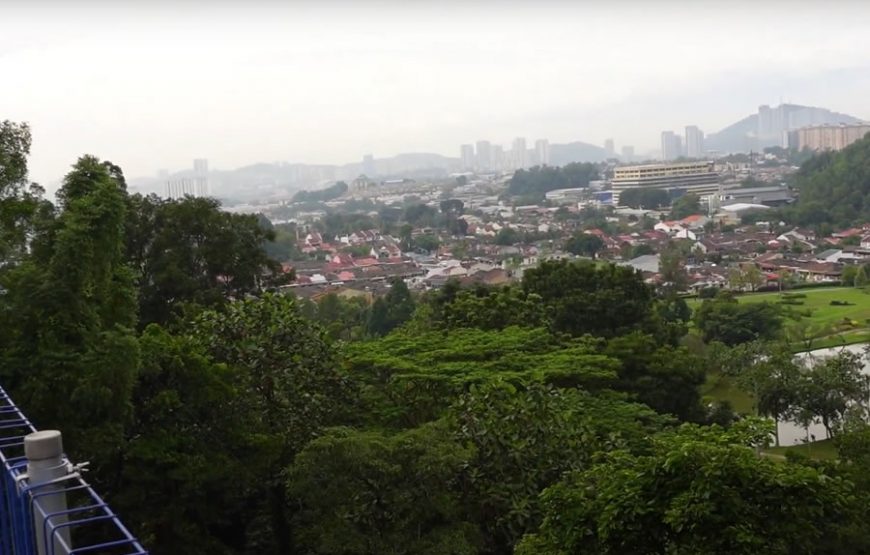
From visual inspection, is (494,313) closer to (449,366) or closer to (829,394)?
(449,366)

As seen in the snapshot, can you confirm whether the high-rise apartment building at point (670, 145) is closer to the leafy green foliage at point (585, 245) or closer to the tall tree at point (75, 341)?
the leafy green foliage at point (585, 245)

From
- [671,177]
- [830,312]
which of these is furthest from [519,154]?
[830,312]

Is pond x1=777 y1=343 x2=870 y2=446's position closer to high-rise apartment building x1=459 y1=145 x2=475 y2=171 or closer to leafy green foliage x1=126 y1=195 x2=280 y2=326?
leafy green foliage x1=126 y1=195 x2=280 y2=326

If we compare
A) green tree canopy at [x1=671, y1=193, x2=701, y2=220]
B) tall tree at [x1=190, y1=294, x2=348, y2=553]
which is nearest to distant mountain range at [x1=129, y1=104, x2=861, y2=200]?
green tree canopy at [x1=671, y1=193, x2=701, y2=220]

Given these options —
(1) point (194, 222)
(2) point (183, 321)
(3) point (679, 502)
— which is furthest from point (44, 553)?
(1) point (194, 222)

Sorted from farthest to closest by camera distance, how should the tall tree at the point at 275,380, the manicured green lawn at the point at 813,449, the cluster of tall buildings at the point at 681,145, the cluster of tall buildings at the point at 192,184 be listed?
the cluster of tall buildings at the point at 681,145, the cluster of tall buildings at the point at 192,184, the manicured green lawn at the point at 813,449, the tall tree at the point at 275,380

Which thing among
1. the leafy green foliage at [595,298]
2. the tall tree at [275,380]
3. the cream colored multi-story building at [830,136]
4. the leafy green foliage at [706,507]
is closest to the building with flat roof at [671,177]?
the cream colored multi-story building at [830,136]

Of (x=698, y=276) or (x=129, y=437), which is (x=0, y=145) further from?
(x=698, y=276)
